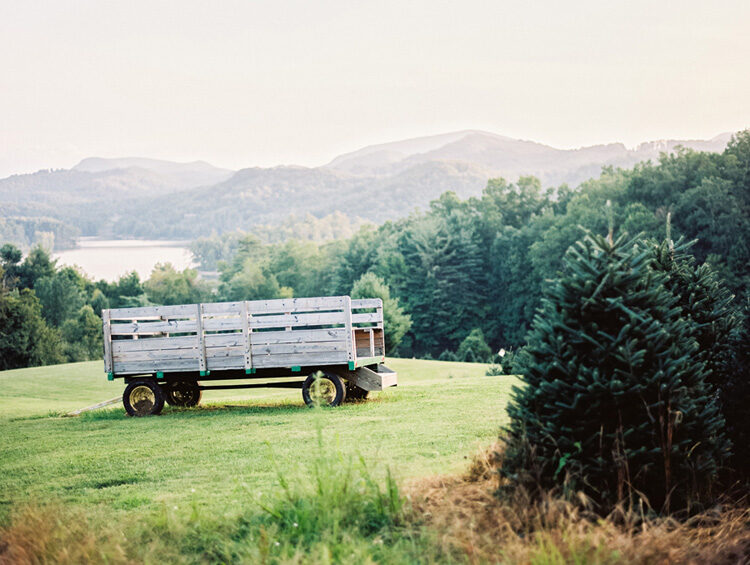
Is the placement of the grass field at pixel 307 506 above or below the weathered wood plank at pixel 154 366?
below

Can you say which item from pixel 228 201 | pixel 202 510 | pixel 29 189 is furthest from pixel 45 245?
pixel 202 510

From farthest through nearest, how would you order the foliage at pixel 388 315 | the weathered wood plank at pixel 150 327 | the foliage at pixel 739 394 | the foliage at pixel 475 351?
1. the foliage at pixel 475 351
2. the foliage at pixel 388 315
3. the weathered wood plank at pixel 150 327
4. the foliage at pixel 739 394

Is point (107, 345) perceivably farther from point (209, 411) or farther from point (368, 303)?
point (368, 303)

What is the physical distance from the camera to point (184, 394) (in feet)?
46.0

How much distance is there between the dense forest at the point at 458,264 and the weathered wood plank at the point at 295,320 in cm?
2141

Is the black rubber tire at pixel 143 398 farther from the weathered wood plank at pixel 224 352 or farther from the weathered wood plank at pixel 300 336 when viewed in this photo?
the weathered wood plank at pixel 300 336

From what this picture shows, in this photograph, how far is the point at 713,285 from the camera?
23.3 feet

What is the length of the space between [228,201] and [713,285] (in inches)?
5356

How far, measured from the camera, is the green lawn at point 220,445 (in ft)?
22.7

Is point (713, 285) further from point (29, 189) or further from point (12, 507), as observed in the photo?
point (29, 189)

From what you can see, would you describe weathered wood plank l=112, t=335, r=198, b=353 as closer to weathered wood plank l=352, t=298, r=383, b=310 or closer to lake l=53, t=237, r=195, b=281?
weathered wood plank l=352, t=298, r=383, b=310

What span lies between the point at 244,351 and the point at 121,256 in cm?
9300

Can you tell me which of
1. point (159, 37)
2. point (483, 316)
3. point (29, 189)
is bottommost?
point (483, 316)

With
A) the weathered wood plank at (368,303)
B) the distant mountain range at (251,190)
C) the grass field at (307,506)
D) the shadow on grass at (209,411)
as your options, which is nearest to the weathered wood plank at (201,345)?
the shadow on grass at (209,411)
